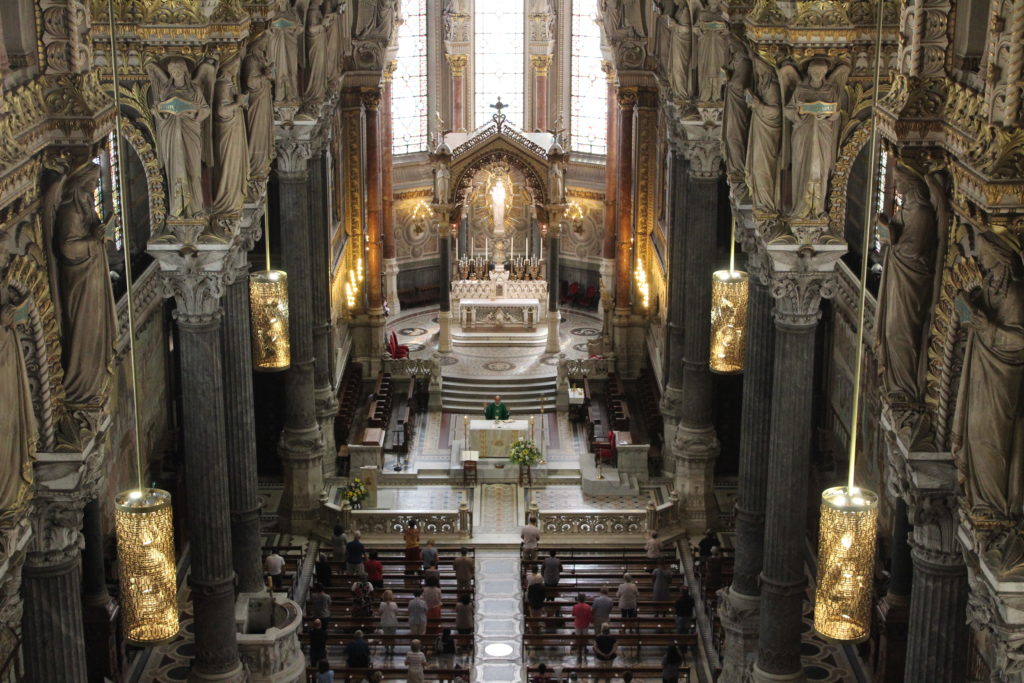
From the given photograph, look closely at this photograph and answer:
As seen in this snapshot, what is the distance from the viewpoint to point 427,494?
35.8 m

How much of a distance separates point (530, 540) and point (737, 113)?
1242cm

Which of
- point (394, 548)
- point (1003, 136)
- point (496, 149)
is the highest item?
point (1003, 136)

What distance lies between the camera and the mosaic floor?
141ft

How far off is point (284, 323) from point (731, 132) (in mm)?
8810

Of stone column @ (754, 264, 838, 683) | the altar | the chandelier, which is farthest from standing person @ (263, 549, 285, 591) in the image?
the chandelier

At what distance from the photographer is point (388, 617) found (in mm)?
28156

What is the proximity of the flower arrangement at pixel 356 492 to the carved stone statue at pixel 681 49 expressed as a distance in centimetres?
1096

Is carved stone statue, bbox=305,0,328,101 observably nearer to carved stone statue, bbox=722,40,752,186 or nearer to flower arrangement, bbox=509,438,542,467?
flower arrangement, bbox=509,438,542,467

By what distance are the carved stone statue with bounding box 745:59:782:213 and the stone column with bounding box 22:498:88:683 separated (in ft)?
32.3

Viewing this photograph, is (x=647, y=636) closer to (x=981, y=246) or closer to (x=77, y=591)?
(x=77, y=591)

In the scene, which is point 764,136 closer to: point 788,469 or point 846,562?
point 788,469

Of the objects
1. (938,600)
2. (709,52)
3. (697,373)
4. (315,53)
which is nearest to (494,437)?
(697,373)

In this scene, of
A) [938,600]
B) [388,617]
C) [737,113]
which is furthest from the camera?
[388,617]

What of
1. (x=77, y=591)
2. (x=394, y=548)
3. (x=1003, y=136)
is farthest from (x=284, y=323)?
(x=1003, y=136)
